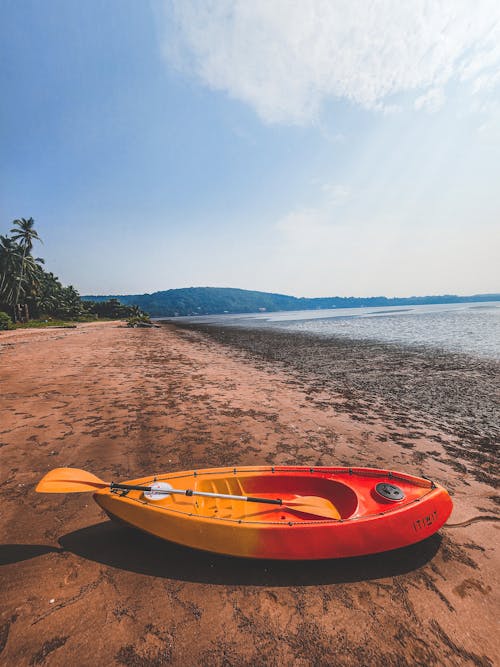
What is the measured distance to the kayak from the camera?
3424 mm

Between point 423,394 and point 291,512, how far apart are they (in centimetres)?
1006

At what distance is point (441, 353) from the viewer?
20828 mm

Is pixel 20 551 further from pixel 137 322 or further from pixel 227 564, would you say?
pixel 137 322

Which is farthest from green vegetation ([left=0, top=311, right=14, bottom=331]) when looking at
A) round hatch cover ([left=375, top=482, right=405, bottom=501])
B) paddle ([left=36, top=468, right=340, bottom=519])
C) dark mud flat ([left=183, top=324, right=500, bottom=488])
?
round hatch cover ([left=375, top=482, right=405, bottom=501])

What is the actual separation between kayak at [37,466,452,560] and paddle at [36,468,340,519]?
17 mm

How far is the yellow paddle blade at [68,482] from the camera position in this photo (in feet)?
12.5

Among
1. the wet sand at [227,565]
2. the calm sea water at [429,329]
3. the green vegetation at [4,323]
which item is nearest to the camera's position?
the wet sand at [227,565]

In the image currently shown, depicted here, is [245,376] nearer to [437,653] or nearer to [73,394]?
[73,394]

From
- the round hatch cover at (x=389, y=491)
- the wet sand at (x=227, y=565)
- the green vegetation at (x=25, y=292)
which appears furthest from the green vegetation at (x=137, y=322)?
the round hatch cover at (x=389, y=491)

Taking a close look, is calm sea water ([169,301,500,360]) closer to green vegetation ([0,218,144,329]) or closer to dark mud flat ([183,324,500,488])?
dark mud flat ([183,324,500,488])

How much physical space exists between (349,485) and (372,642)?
1.82 metres

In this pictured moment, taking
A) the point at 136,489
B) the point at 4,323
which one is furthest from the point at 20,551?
the point at 4,323

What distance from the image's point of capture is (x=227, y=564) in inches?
146

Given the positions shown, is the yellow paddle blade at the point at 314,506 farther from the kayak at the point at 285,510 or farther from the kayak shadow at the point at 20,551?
the kayak shadow at the point at 20,551
